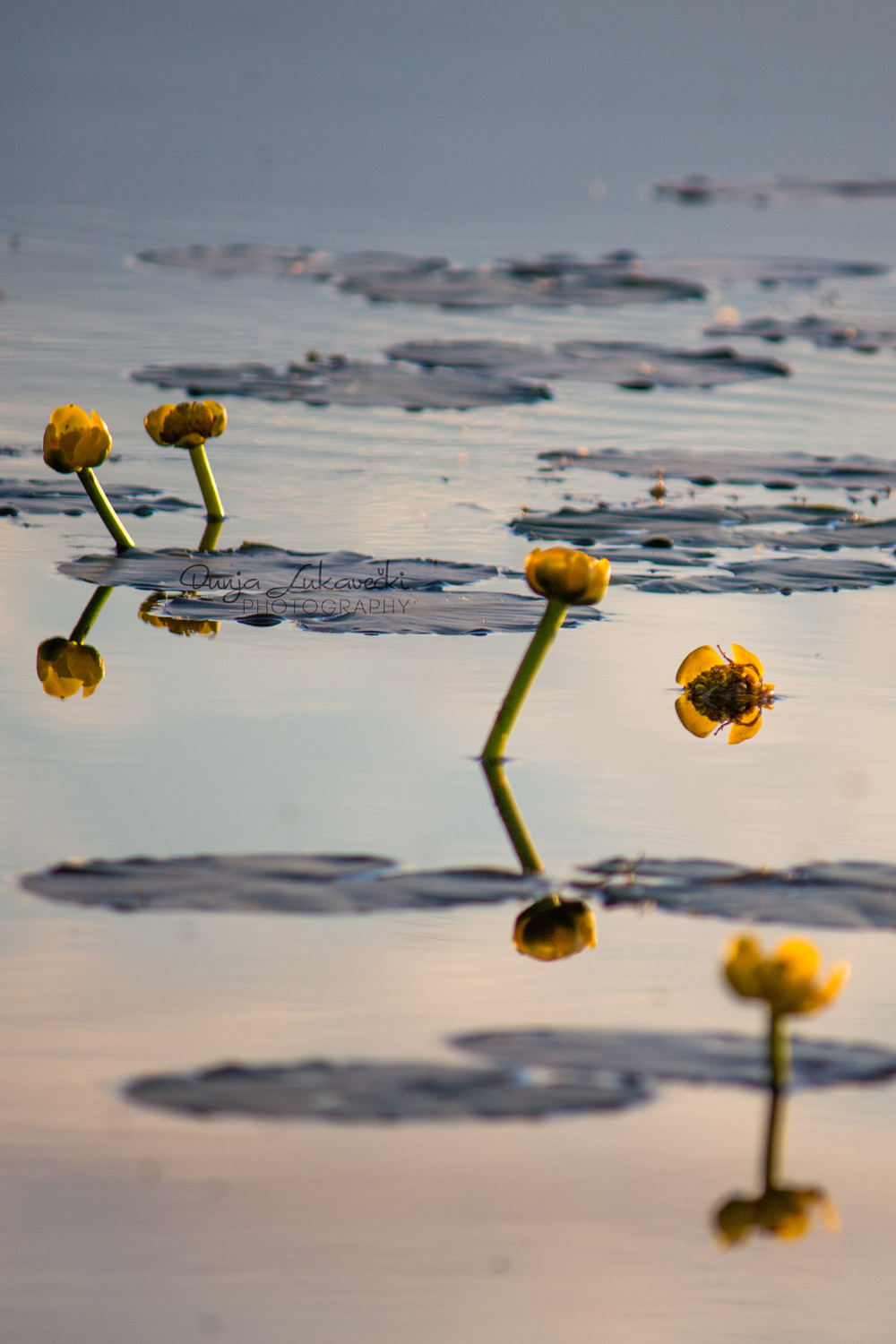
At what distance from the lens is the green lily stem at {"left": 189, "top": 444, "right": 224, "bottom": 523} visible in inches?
122

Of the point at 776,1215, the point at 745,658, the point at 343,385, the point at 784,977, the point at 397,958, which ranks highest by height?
the point at 343,385

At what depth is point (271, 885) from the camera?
1590 mm

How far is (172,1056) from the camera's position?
54.3 inches

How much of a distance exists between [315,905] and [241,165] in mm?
9140

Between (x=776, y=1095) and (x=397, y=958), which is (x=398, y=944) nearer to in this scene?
(x=397, y=958)

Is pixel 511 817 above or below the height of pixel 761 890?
above

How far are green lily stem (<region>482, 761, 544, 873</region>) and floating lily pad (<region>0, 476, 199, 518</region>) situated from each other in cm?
144

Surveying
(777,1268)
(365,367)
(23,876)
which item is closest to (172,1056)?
(23,876)

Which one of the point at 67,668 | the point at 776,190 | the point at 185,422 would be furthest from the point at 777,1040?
the point at 776,190

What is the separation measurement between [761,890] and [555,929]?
0.19 metres

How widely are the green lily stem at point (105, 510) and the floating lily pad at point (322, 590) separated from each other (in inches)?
1.3

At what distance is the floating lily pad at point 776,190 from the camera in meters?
9.90

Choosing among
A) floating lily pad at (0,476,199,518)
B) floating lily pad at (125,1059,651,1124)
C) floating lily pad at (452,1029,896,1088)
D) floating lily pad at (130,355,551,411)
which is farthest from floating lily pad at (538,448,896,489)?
floating lily pad at (125,1059,651,1124)

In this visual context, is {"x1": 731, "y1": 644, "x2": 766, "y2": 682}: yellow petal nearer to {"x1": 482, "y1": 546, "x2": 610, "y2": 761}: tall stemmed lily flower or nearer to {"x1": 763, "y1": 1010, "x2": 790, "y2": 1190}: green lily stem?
{"x1": 482, "y1": 546, "x2": 610, "y2": 761}: tall stemmed lily flower
